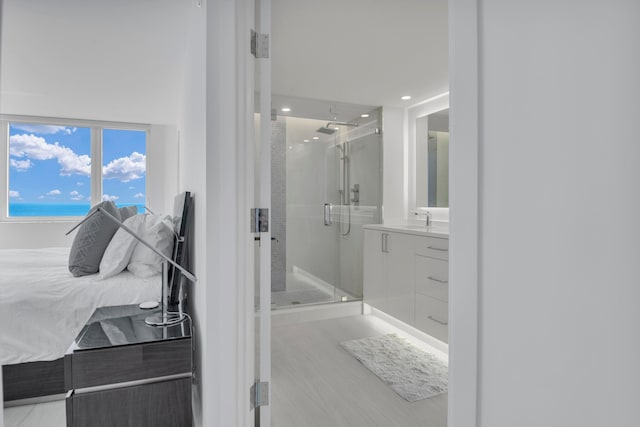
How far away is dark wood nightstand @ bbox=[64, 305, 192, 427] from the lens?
1.45 metres

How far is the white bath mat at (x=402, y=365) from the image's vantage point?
2.31 meters

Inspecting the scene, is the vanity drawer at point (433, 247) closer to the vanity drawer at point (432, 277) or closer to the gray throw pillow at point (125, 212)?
the vanity drawer at point (432, 277)

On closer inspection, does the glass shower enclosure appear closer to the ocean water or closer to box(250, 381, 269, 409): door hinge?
box(250, 381, 269, 409): door hinge

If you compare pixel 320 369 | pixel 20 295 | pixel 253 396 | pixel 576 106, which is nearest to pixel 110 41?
pixel 20 295

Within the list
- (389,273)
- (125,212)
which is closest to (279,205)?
(389,273)

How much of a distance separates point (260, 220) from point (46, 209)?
5.23m

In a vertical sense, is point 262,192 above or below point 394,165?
below

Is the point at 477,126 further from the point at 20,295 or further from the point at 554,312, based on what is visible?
the point at 20,295

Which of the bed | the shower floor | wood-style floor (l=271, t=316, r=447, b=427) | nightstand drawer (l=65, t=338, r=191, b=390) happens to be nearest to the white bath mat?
wood-style floor (l=271, t=316, r=447, b=427)

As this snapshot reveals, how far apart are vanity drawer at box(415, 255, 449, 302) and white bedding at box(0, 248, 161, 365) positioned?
2.05 meters

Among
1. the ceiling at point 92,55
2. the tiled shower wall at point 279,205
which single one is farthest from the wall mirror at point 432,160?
the ceiling at point 92,55

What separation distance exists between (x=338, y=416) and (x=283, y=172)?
2.55 meters

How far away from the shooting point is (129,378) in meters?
1.53

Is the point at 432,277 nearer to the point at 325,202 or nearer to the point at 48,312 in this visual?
the point at 325,202
